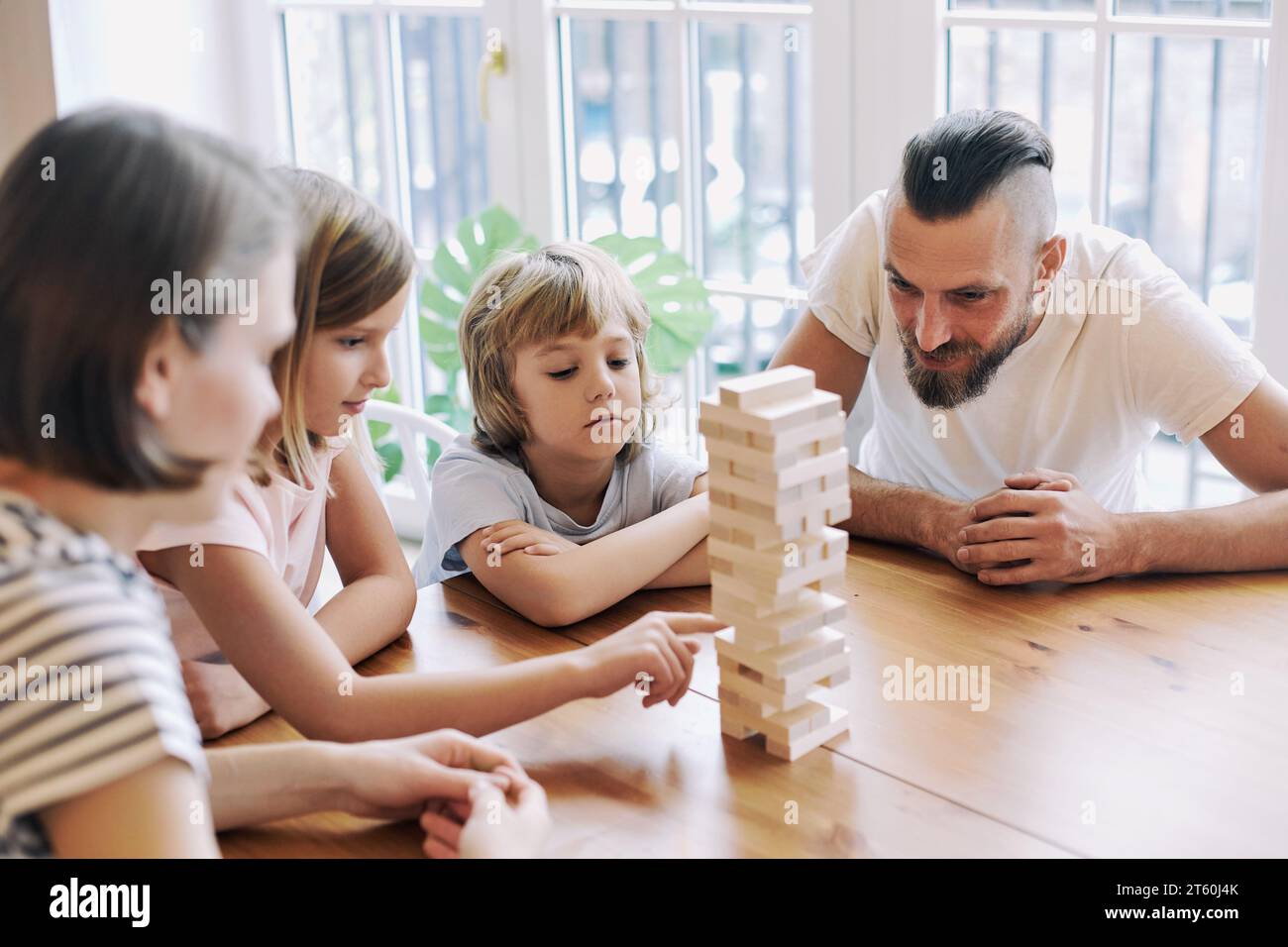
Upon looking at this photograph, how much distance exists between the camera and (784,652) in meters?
1.30

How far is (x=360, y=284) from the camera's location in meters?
1.49

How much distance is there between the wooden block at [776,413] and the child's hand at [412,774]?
1.21ft

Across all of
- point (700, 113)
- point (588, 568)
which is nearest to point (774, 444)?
point (588, 568)

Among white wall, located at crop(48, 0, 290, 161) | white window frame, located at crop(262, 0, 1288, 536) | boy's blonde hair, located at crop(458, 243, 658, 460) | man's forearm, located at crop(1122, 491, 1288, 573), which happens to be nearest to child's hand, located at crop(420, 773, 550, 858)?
boy's blonde hair, located at crop(458, 243, 658, 460)

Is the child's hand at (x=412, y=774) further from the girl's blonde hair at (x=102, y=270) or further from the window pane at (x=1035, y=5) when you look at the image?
the window pane at (x=1035, y=5)

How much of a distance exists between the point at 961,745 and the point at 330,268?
83cm

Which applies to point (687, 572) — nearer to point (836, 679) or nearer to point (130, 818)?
point (836, 679)

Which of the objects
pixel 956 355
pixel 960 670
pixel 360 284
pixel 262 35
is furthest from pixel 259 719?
pixel 262 35

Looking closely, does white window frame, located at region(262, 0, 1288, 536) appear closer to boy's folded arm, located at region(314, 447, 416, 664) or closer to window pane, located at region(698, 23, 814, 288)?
window pane, located at region(698, 23, 814, 288)

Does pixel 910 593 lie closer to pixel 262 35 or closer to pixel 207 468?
pixel 207 468

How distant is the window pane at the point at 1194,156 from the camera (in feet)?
8.02

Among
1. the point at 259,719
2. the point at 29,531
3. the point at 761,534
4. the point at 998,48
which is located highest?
the point at 998,48

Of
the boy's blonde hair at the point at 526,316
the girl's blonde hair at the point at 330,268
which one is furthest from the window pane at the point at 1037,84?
the girl's blonde hair at the point at 330,268

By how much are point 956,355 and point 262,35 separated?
248 cm
